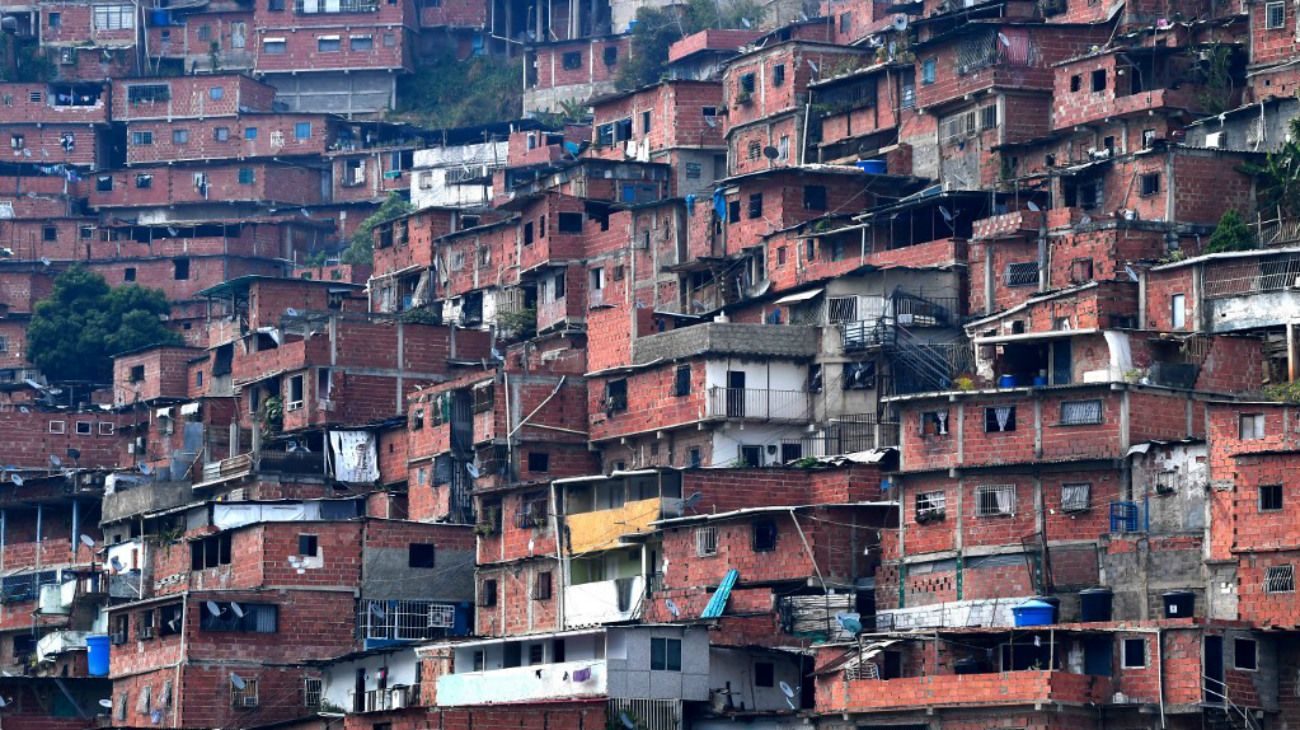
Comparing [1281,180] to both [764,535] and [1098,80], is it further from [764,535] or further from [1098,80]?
[764,535]

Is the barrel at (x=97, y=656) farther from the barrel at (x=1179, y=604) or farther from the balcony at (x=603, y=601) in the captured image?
the barrel at (x=1179, y=604)

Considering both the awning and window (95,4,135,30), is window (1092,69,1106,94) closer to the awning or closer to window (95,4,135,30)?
the awning

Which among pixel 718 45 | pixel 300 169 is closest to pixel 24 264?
pixel 300 169

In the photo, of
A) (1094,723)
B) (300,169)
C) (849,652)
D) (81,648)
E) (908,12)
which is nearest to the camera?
(1094,723)

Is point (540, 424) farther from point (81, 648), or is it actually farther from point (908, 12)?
point (908, 12)

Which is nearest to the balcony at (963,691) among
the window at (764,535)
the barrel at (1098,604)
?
the barrel at (1098,604)

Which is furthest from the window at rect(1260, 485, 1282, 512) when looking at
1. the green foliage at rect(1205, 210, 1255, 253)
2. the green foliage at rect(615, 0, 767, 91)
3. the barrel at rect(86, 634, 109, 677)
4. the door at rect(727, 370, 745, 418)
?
the green foliage at rect(615, 0, 767, 91)

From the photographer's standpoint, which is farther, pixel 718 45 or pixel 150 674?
pixel 718 45
